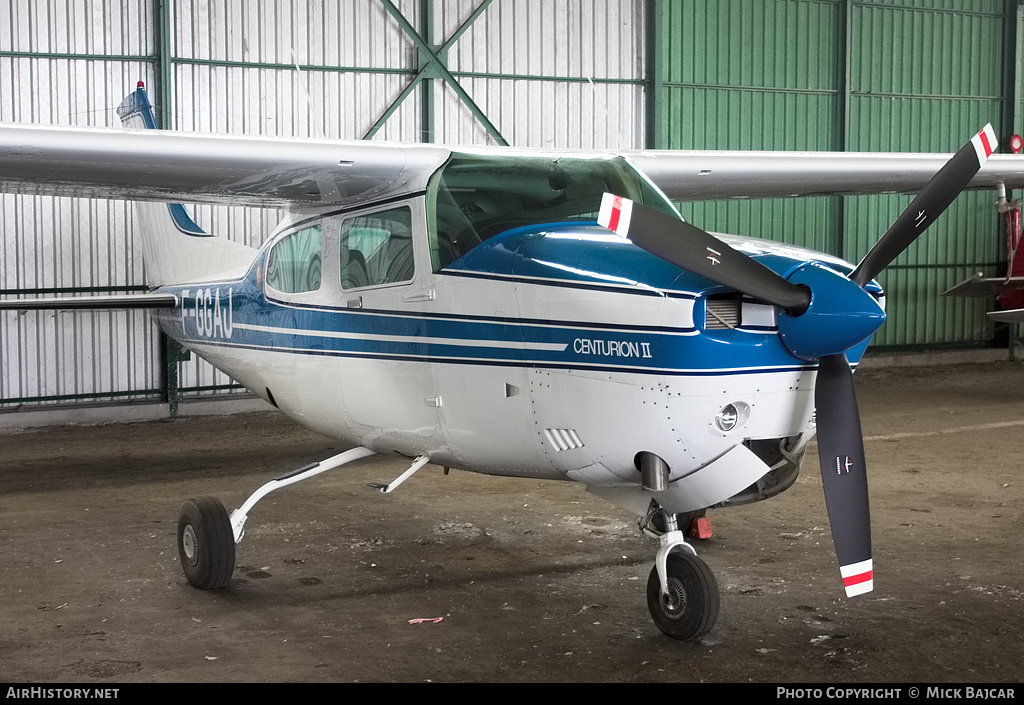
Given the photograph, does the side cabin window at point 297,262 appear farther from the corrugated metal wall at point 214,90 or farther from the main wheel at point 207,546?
the corrugated metal wall at point 214,90

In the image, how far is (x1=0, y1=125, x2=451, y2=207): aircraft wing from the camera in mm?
5527

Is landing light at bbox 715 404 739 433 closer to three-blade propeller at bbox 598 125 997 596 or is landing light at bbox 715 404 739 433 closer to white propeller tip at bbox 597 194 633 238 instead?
three-blade propeller at bbox 598 125 997 596

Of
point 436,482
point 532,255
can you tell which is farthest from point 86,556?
point 532,255

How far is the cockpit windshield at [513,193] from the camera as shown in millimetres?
5180

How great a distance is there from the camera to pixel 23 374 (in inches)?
474

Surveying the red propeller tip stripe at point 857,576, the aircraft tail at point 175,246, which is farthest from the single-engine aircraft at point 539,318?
the aircraft tail at point 175,246

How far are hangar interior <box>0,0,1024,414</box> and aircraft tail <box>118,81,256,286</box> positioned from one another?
1519 millimetres

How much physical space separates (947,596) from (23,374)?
32.7 feet

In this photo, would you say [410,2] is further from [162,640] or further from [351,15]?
[162,640]

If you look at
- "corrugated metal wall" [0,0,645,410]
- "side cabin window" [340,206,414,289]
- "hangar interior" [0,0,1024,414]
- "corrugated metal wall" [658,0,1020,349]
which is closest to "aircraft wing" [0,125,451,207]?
"side cabin window" [340,206,414,289]

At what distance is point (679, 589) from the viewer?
4.99m

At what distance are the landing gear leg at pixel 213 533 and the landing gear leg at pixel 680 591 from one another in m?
1.92

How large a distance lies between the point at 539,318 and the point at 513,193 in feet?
2.77
